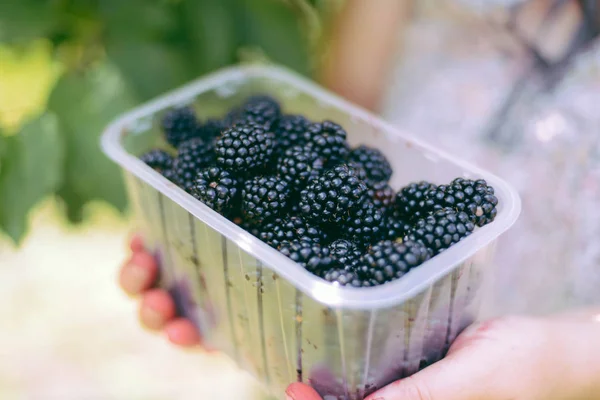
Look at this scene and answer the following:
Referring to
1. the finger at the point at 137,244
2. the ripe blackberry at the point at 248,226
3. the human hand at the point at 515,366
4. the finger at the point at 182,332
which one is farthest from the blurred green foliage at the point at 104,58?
the human hand at the point at 515,366

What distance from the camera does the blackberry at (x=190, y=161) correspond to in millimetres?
1012

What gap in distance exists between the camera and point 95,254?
2328 mm

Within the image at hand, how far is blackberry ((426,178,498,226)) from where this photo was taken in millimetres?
895

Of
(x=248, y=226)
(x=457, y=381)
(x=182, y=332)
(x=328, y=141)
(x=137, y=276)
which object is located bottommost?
(x=182, y=332)

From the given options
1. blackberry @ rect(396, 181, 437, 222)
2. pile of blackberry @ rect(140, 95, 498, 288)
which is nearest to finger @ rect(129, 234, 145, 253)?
pile of blackberry @ rect(140, 95, 498, 288)

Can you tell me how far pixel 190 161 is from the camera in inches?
40.1

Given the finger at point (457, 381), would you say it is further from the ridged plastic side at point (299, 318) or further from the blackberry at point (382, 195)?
the blackberry at point (382, 195)

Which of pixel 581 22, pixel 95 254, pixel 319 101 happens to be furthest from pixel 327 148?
pixel 95 254

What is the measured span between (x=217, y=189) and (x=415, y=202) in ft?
1.02

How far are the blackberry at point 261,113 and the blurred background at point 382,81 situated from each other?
0.29 m

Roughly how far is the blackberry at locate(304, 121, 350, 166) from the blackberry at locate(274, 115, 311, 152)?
0.03m

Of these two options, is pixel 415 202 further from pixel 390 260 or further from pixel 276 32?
pixel 276 32

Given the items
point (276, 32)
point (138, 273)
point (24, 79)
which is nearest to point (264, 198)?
point (138, 273)

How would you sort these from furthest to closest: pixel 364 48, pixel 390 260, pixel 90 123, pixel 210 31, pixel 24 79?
pixel 24 79, pixel 364 48, pixel 210 31, pixel 90 123, pixel 390 260
